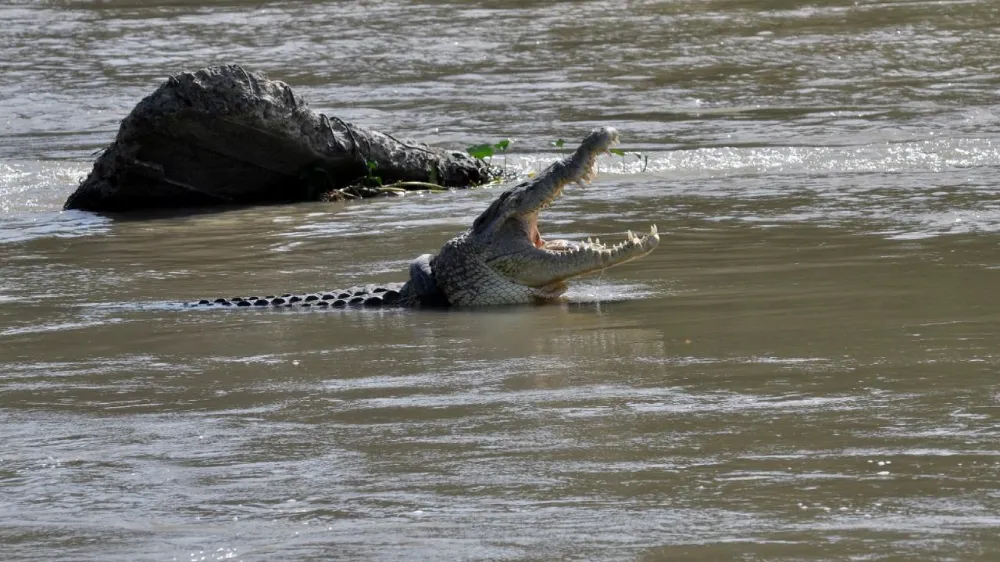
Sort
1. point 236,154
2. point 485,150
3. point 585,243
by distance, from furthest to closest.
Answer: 1. point 485,150
2. point 236,154
3. point 585,243

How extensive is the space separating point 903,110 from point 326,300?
7.34 m

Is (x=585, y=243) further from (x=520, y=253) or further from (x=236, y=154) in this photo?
(x=236, y=154)

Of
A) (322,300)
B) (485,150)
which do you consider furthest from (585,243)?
(485,150)

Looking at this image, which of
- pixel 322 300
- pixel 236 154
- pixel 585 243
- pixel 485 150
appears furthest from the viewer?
pixel 485 150

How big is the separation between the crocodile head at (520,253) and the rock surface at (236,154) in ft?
12.1

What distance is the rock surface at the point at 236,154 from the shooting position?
10.4 m

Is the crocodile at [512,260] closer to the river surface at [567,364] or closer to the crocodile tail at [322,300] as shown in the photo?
the crocodile tail at [322,300]

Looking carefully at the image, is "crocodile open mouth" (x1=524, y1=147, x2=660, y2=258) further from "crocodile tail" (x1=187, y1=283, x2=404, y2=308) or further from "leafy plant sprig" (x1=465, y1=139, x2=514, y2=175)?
"leafy plant sprig" (x1=465, y1=139, x2=514, y2=175)

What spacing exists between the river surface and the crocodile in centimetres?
18

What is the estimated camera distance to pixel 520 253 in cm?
693

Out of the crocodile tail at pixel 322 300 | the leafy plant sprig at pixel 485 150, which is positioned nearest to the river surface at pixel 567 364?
the crocodile tail at pixel 322 300

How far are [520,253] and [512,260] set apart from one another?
0.16ft

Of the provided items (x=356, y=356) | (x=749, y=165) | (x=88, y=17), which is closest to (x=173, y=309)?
(x=356, y=356)

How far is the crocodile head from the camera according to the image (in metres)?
6.80
